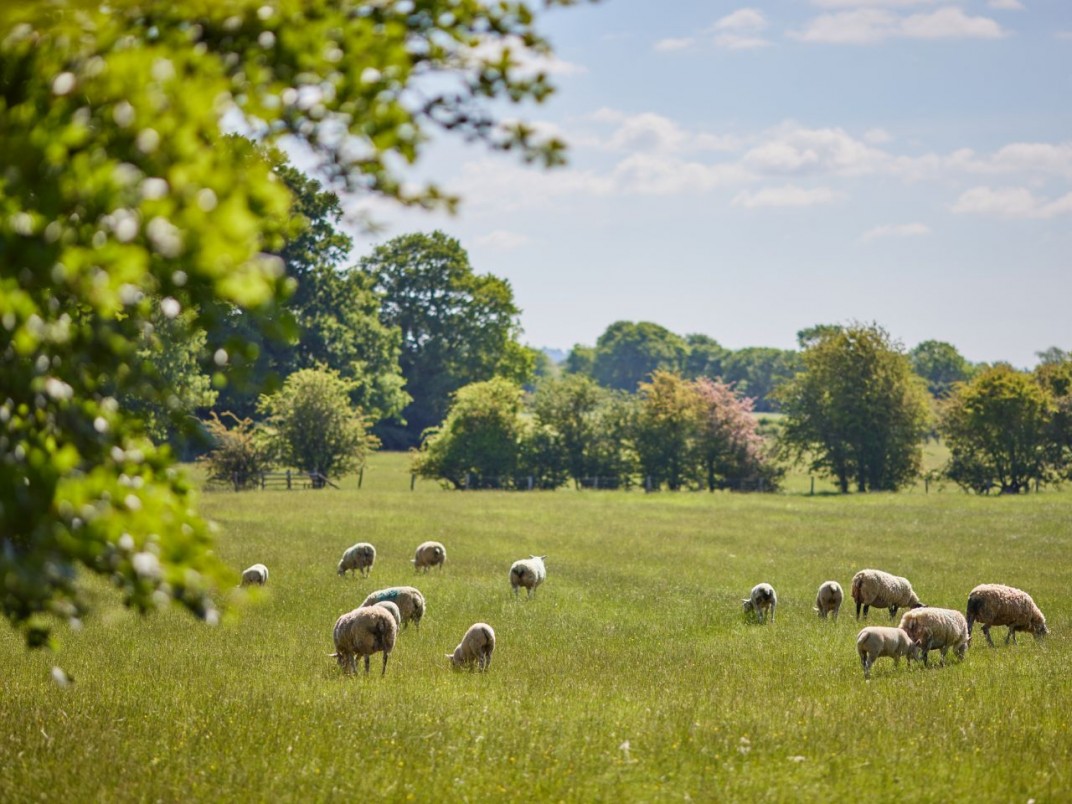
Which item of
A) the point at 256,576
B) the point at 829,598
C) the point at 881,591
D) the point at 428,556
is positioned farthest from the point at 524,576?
the point at 881,591

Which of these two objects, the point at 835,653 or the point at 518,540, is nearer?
the point at 835,653

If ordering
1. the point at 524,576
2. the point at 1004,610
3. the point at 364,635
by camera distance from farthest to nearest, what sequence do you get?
the point at 524,576
the point at 1004,610
the point at 364,635

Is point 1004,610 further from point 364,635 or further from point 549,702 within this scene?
point 364,635

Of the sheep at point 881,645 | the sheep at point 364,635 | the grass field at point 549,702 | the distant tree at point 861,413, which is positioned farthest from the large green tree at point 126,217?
the distant tree at point 861,413

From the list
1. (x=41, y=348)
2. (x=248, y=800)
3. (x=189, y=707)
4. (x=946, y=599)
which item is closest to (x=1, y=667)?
(x=189, y=707)

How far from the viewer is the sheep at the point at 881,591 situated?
2155cm

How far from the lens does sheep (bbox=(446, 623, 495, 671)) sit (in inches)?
635

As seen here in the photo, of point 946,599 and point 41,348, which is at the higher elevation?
point 41,348

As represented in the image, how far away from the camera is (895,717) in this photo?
1251 centimetres

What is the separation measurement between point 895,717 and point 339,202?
8562 millimetres

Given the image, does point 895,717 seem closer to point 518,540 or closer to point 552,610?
point 552,610

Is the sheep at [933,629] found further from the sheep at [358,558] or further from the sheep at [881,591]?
the sheep at [358,558]

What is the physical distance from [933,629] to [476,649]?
7003 millimetres

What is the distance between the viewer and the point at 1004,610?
1906 cm
